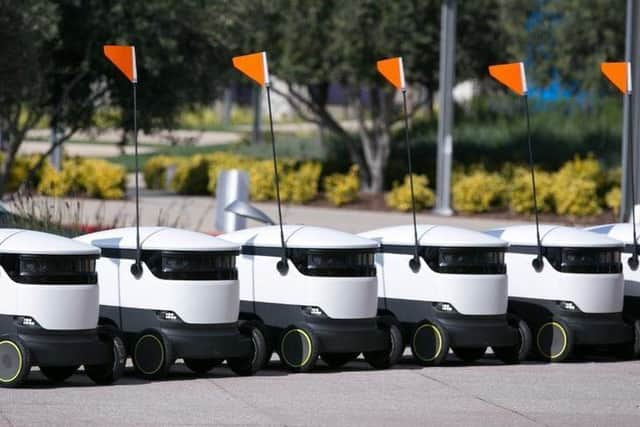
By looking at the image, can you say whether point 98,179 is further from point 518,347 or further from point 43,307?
point 43,307

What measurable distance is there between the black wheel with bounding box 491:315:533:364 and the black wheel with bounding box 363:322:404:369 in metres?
0.89

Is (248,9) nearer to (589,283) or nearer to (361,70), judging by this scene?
(361,70)

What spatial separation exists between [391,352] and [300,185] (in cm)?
2150

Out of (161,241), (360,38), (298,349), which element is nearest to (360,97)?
(360,38)

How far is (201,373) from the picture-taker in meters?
10.6

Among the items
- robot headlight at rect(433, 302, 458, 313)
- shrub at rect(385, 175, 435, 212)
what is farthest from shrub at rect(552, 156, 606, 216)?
robot headlight at rect(433, 302, 458, 313)

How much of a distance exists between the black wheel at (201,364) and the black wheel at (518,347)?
7.40 ft

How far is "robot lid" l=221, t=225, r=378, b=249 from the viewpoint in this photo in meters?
10.6

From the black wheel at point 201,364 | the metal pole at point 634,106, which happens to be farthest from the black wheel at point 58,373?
the metal pole at point 634,106

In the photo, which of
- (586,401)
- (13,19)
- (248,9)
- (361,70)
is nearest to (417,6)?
(361,70)

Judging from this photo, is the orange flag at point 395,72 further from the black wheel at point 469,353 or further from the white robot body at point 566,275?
the black wheel at point 469,353

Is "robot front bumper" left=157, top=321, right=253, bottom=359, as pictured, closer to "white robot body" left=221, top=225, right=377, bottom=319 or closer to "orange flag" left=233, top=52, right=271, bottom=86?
"white robot body" left=221, top=225, right=377, bottom=319

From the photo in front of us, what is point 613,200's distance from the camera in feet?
96.0

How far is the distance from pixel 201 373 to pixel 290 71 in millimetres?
20321
